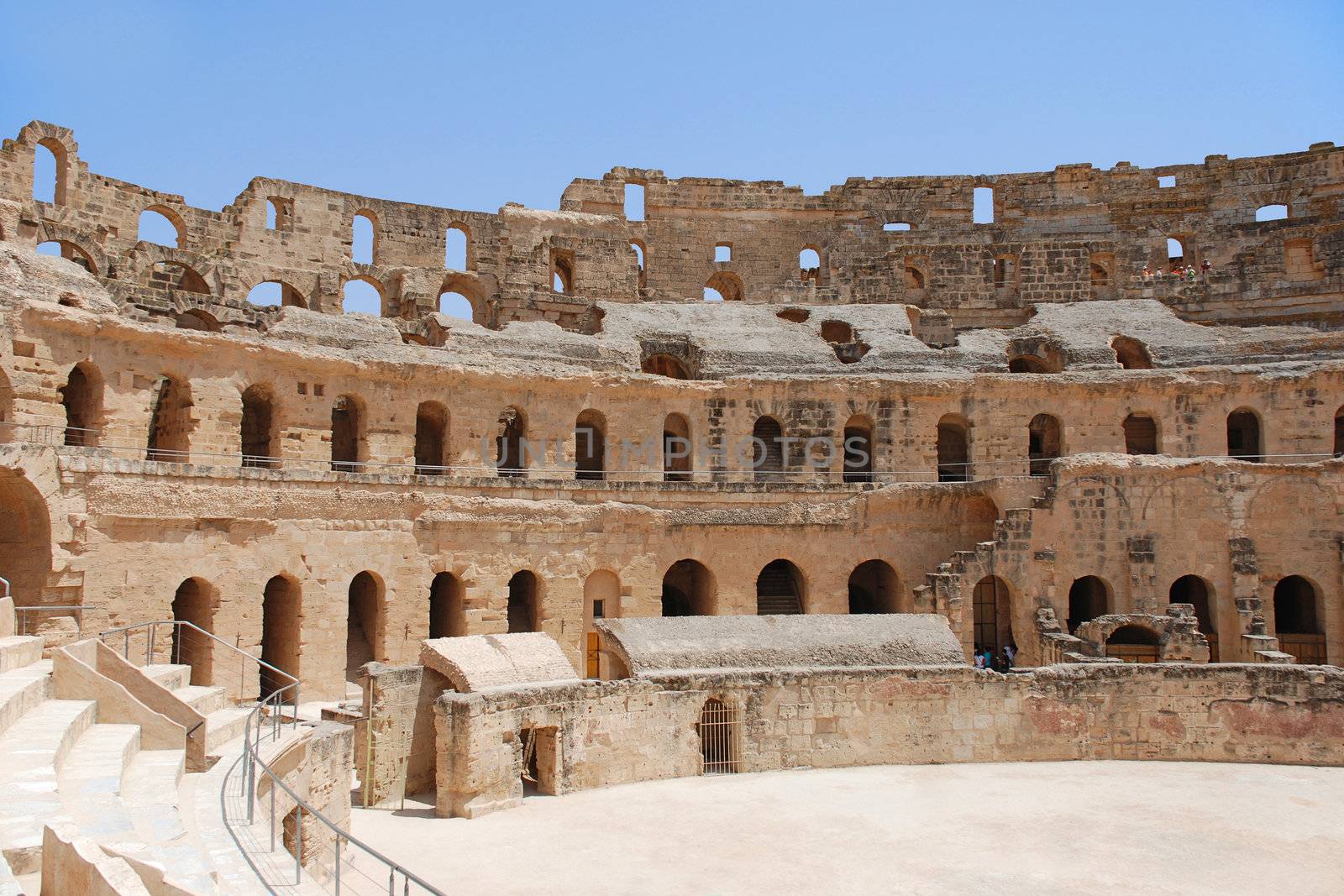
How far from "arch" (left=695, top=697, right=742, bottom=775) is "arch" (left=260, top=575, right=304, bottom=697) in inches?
337

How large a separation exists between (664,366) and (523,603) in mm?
8259

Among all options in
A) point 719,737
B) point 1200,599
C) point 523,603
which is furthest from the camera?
point 523,603

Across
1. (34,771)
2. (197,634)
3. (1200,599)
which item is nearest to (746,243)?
(1200,599)

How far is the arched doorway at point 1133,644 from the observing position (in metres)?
23.3

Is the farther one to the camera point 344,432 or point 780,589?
point 780,589

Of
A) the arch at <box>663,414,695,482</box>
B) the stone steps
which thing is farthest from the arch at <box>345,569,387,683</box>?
the stone steps

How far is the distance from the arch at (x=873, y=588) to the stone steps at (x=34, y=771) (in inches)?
764

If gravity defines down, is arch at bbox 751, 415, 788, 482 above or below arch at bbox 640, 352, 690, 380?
below

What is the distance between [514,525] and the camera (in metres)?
24.1

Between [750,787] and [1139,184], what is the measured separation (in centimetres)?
2985

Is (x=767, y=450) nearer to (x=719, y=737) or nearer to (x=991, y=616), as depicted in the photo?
(x=991, y=616)

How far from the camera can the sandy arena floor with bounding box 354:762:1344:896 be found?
43.2 ft

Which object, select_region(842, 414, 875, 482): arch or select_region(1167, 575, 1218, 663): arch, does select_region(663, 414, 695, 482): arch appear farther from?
select_region(1167, 575, 1218, 663): arch

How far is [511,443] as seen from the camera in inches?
1082
